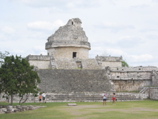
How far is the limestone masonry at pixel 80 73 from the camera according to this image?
25453 millimetres

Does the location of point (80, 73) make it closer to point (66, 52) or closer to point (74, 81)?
point (74, 81)

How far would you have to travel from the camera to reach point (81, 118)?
564 inches

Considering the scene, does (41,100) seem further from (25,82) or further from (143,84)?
(143,84)

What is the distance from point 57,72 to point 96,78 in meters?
3.34

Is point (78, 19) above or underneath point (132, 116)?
above

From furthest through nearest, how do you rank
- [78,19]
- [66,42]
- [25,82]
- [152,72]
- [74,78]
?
[78,19], [66,42], [152,72], [74,78], [25,82]

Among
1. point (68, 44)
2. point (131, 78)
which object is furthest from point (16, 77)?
point (68, 44)

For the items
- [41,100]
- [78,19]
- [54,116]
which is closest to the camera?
[54,116]

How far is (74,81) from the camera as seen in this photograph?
2688 centimetres

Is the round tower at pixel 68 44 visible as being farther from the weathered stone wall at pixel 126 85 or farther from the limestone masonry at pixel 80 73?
the weathered stone wall at pixel 126 85

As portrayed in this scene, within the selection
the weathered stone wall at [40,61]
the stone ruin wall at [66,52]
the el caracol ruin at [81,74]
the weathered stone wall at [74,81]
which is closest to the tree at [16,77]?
the el caracol ruin at [81,74]

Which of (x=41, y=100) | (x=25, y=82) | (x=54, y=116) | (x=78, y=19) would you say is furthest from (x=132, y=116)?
(x=78, y=19)

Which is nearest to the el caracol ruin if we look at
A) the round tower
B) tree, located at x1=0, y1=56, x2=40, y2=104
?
the round tower

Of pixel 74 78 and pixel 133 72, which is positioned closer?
pixel 74 78
